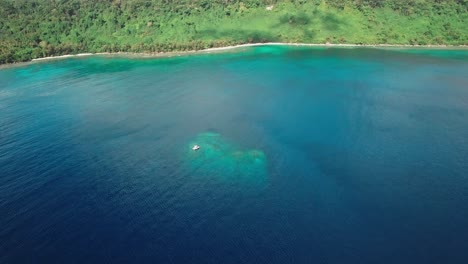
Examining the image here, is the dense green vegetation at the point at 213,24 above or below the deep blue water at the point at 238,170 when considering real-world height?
above

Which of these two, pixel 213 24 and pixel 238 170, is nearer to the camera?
pixel 238 170

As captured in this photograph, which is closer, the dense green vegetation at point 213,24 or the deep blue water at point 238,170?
the deep blue water at point 238,170

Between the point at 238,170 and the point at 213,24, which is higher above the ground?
the point at 213,24

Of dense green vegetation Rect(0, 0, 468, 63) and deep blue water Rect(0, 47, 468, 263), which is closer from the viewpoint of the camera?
deep blue water Rect(0, 47, 468, 263)

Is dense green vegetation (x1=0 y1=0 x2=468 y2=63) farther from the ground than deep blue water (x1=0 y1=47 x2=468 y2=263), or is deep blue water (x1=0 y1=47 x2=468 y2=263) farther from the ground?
dense green vegetation (x1=0 y1=0 x2=468 y2=63)

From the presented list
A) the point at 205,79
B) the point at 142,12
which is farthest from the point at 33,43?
the point at 205,79
